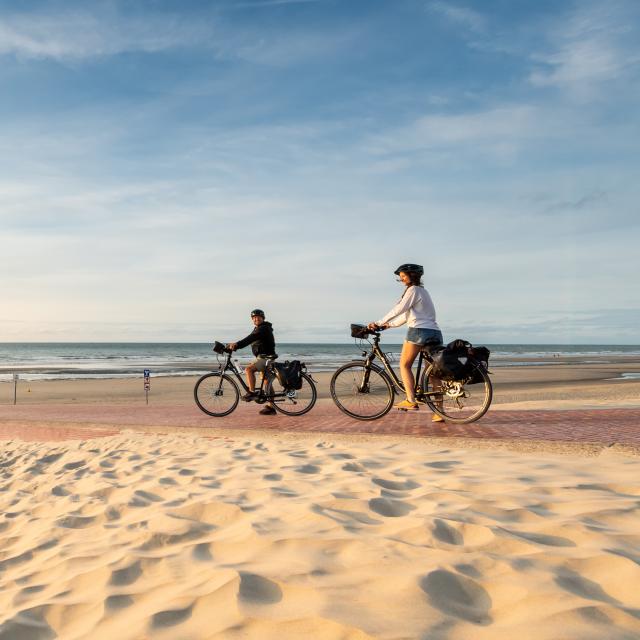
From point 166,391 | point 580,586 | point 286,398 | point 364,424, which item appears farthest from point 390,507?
point 166,391

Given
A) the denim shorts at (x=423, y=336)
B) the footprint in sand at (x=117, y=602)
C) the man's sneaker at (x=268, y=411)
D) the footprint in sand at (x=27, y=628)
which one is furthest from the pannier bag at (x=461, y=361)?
the footprint in sand at (x=27, y=628)

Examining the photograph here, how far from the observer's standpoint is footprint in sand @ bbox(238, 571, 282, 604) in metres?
2.35

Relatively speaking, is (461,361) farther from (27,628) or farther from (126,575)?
(27,628)

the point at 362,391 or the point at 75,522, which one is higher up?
the point at 362,391

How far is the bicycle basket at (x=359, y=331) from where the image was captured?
8156 millimetres

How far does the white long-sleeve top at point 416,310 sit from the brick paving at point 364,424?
137cm

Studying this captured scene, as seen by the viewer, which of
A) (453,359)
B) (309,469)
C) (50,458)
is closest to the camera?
(309,469)

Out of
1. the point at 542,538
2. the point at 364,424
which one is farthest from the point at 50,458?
the point at 542,538

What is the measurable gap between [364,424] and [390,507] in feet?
15.7

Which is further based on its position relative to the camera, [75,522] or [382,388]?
[382,388]

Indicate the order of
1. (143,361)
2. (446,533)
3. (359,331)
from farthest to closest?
(143,361), (359,331), (446,533)

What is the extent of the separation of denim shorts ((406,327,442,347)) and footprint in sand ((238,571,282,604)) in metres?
5.34

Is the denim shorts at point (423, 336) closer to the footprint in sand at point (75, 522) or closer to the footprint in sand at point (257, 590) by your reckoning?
the footprint in sand at point (75, 522)

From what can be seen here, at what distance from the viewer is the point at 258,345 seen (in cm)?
973
